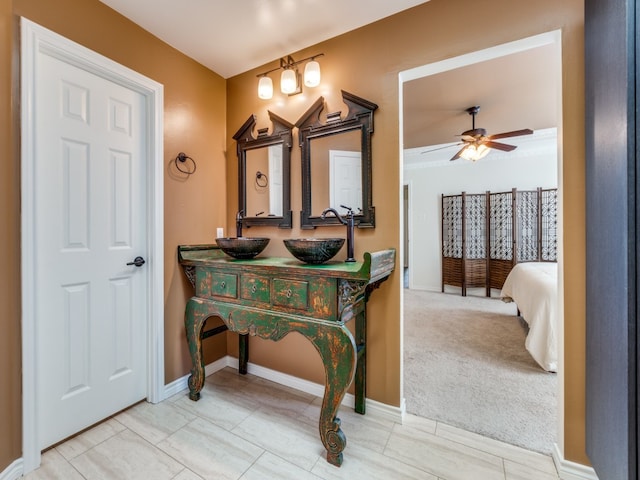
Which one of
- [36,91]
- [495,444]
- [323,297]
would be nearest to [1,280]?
[36,91]

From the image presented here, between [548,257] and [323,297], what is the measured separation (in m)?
4.86

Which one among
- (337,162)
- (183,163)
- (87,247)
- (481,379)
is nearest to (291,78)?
(337,162)

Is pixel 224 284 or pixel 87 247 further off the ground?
pixel 87 247

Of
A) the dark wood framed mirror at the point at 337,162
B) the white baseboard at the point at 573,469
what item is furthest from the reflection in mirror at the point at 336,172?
the white baseboard at the point at 573,469

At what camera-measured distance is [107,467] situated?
140 cm

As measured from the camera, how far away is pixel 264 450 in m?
1.51

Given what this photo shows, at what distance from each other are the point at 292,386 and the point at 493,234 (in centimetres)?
441

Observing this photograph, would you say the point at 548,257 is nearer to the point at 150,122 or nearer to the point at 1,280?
the point at 150,122

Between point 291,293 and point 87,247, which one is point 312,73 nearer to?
point 291,293

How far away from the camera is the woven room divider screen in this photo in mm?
4637

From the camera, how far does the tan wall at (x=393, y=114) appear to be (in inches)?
52.3

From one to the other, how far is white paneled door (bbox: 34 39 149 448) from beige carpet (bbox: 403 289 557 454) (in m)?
1.97

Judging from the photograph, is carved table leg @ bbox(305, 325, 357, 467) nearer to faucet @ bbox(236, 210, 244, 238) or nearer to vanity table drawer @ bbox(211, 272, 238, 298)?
vanity table drawer @ bbox(211, 272, 238, 298)

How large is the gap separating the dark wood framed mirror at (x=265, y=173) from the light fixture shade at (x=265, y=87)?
133 mm
